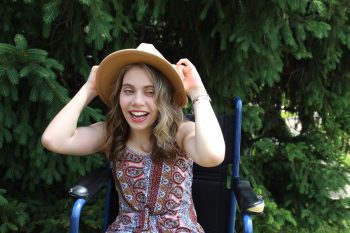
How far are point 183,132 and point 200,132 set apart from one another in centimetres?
20

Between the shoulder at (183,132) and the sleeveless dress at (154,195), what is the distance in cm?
5

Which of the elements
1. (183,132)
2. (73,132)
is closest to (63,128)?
(73,132)

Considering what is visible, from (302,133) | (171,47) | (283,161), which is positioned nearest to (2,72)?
(171,47)

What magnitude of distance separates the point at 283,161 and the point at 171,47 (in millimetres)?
1227

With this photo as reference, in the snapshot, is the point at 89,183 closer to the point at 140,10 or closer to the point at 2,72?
the point at 2,72

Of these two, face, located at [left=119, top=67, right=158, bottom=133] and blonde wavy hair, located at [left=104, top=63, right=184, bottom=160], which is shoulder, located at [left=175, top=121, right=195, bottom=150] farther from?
face, located at [left=119, top=67, right=158, bottom=133]

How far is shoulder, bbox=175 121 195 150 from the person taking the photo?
214 centimetres

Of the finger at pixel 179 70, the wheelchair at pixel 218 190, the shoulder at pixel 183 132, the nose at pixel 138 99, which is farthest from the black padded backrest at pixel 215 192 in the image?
the nose at pixel 138 99

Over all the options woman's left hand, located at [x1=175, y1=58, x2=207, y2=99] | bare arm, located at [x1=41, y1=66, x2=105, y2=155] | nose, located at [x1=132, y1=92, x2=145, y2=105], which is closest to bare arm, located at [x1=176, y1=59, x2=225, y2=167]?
woman's left hand, located at [x1=175, y1=58, x2=207, y2=99]

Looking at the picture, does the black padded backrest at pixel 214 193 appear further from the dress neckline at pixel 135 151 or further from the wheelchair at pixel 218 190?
the dress neckline at pixel 135 151

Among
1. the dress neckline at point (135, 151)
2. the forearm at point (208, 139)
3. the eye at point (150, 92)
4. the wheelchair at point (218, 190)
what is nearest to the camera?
the forearm at point (208, 139)

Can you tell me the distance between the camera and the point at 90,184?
7.19 ft

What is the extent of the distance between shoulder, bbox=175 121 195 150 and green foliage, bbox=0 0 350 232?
644 millimetres

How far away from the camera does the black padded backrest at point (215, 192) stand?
257cm
